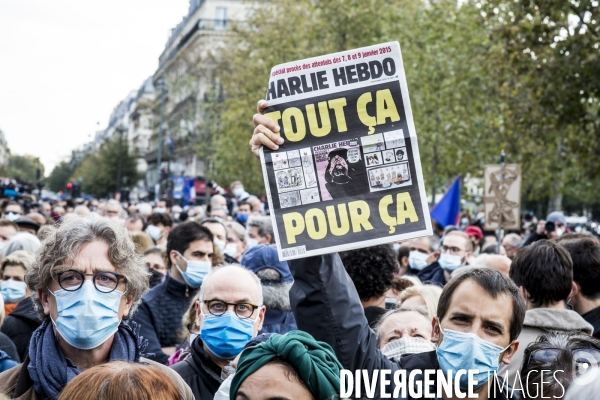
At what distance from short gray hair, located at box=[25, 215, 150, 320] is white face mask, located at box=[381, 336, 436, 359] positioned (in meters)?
1.46

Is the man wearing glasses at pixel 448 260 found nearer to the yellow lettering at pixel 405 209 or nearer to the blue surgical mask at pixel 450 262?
the blue surgical mask at pixel 450 262

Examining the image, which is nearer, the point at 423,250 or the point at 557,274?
the point at 557,274

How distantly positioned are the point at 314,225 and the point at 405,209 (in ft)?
1.20

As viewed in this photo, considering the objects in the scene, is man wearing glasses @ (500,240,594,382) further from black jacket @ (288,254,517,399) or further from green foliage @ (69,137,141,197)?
green foliage @ (69,137,141,197)

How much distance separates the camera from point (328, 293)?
342 cm

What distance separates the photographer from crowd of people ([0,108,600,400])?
9.39 ft

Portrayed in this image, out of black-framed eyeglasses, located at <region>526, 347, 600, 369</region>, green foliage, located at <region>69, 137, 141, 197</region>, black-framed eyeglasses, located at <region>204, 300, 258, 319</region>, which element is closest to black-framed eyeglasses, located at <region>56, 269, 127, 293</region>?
black-framed eyeglasses, located at <region>204, 300, 258, 319</region>

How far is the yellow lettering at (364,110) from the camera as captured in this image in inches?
144

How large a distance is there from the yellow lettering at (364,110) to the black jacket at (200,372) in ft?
4.96

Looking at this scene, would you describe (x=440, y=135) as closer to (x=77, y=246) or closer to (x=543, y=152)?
(x=543, y=152)

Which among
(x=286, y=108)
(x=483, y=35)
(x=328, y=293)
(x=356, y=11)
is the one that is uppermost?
(x=356, y=11)

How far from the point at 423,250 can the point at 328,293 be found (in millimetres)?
6288

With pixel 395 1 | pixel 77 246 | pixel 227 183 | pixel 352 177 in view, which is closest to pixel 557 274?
pixel 352 177

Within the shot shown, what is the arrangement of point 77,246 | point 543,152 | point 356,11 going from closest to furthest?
point 77,246 → point 543,152 → point 356,11
